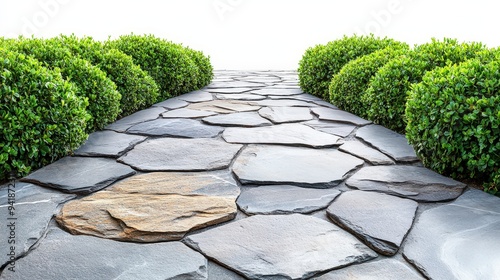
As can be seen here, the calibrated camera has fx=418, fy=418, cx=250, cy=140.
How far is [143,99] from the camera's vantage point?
206 inches

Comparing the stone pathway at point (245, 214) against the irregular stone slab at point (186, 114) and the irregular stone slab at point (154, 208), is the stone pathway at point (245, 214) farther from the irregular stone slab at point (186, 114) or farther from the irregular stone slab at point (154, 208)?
the irregular stone slab at point (186, 114)

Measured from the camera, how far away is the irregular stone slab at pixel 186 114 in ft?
15.7

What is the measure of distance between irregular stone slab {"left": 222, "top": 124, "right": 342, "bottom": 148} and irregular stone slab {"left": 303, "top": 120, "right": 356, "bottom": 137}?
129 mm

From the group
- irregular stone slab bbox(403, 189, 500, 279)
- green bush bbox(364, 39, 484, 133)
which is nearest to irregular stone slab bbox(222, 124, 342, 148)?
green bush bbox(364, 39, 484, 133)

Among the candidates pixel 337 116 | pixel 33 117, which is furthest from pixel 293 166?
pixel 337 116

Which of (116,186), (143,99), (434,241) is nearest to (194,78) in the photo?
(143,99)

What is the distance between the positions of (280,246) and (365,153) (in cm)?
175

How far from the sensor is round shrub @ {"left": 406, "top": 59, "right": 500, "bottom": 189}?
105 inches

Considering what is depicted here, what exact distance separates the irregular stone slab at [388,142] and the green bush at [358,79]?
0.65 meters

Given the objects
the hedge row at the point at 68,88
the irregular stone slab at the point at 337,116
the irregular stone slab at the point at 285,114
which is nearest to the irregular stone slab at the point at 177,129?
the hedge row at the point at 68,88

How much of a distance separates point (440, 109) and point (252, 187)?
1.43 metres

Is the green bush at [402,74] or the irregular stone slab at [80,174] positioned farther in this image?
the green bush at [402,74]

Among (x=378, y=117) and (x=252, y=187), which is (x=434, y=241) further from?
(x=378, y=117)

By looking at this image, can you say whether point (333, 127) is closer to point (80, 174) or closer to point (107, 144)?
point (107, 144)
